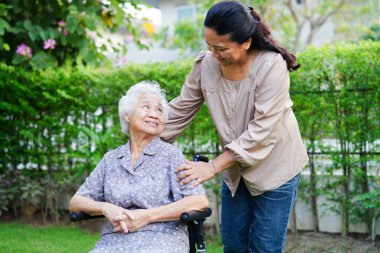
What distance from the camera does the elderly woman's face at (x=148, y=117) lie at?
2637mm

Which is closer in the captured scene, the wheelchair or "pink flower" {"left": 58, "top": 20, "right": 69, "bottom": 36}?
the wheelchair

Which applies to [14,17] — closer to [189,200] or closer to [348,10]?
[189,200]

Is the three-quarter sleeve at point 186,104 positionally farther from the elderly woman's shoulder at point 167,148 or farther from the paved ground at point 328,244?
the paved ground at point 328,244

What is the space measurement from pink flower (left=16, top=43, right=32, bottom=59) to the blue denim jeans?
338 centimetres

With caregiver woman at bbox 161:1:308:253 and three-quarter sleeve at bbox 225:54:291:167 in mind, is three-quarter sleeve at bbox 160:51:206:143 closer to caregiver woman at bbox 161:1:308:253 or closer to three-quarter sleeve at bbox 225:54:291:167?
caregiver woman at bbox 161:1:308:253

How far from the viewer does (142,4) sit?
17.3 ft

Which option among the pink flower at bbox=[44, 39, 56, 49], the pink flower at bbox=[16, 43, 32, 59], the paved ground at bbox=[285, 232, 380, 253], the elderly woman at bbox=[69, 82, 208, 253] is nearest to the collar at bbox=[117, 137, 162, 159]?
the elderly woman at bbox=[69, 82, 208, 253]

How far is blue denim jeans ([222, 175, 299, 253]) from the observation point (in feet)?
8.06

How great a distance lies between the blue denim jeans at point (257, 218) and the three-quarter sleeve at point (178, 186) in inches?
7.7

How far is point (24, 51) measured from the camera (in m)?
5.41

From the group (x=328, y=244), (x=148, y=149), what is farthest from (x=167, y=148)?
(x=328, y=244)

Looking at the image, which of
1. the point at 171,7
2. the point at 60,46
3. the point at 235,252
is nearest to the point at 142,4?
the point at 60,46

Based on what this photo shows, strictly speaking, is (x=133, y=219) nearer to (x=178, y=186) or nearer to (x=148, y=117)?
(x=178, y=186)

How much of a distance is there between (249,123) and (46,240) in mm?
3108
